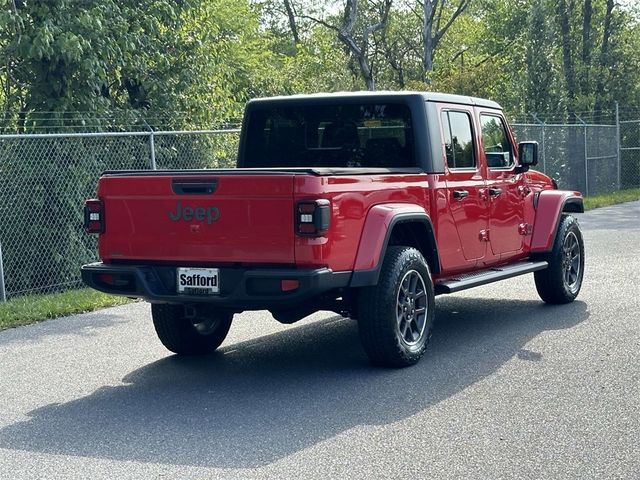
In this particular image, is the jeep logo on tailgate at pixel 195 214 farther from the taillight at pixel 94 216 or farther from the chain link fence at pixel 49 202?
the chain link fence at pixel 49 202

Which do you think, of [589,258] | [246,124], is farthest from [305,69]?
[246,124]

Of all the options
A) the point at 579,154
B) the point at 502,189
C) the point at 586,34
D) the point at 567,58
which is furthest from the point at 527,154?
the point at 586,34

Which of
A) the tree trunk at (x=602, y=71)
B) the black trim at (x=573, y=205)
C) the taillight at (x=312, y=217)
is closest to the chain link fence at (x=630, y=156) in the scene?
the tree trunk at (x=602, y=71)

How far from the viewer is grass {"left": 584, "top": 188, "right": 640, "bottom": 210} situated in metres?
24.9

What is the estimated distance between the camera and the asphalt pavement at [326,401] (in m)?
5.37

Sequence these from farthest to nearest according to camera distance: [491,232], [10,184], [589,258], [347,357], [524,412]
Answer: [589,258] < [10,184] < [491,232] < [347,357] < [524,412]

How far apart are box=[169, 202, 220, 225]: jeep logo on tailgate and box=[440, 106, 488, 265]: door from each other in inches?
82.4

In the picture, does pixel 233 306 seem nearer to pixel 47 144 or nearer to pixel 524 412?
pixel 524 412

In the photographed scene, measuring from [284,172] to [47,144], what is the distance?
728 centimetres

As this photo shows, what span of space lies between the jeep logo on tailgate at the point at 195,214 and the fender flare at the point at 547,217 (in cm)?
386

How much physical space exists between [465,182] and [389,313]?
175 cm

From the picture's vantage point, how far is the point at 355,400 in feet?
21.8

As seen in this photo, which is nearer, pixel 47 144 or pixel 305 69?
pixel 47 144

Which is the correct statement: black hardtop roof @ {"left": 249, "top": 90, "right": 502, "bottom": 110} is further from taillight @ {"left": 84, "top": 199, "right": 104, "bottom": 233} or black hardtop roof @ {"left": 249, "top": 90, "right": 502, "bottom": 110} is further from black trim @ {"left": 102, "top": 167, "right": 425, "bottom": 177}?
taillight @ {"left": 84, "top": 199, "right": 104, "bottom": 233}
